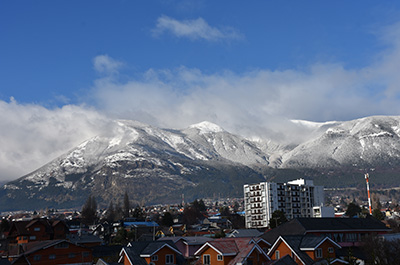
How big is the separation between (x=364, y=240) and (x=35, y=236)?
69728mm

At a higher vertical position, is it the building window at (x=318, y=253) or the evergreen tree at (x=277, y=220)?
the evergreen tree at (x=277, y=220)

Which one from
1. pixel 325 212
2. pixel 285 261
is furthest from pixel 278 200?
pixel 285 261

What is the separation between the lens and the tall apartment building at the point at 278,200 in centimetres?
18300

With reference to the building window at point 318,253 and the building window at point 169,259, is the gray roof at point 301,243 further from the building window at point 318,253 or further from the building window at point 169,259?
the building window at point 169,259

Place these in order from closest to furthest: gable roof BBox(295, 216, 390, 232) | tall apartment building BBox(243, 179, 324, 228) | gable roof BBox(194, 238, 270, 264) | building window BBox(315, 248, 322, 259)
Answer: gable roof BBox(194, 238, 270, 264) → building window BBox(315, 248, 322, 259) → gable roof BBox(295, 216, 390, 232) → tall apartment building BBox(243, 179, 324, 228)

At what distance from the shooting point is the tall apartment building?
7205 inches

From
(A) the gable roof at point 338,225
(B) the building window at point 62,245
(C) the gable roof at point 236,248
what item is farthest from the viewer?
(A) the gable roof at point 338,225

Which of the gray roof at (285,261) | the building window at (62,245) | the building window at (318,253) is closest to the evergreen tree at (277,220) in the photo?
the building window at (62,245)

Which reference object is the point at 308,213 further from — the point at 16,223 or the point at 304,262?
the point at 304,262

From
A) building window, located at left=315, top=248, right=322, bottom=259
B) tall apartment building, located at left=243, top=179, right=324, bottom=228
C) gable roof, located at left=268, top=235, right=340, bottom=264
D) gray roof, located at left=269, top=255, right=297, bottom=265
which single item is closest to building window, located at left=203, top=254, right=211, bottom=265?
gable roof, located at left=268, top=235, right=340, bottom=264

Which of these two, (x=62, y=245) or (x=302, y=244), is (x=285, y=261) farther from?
(x=62, y=245)

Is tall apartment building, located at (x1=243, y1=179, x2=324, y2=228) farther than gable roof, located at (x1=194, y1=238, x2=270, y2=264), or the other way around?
tall apartment building, located at (x1=243, y1=179, x2=324, y2=228)

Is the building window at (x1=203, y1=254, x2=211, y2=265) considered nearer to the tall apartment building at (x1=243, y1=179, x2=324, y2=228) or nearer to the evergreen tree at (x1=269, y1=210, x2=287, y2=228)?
the evergreen tree at (x1=269, y1=210, x2=287, y2=228)

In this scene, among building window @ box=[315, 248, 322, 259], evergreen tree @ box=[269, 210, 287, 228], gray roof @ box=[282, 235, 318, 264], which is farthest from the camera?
evergreen tree @ box=[269, 210, 287, 228]
